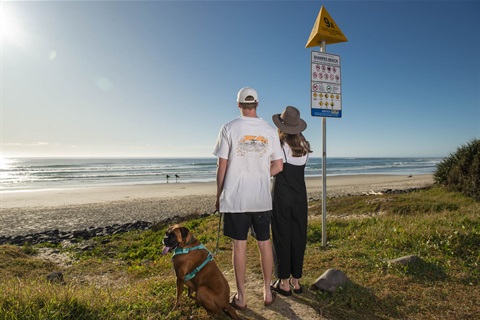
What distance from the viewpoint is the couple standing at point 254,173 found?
3424 mm

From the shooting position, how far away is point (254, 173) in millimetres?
3484

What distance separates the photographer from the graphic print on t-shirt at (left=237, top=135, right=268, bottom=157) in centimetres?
341

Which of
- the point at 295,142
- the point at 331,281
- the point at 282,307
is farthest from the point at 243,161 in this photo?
the point at 331,281

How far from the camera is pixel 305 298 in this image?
4.05 m

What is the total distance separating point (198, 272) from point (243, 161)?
4.14 ft

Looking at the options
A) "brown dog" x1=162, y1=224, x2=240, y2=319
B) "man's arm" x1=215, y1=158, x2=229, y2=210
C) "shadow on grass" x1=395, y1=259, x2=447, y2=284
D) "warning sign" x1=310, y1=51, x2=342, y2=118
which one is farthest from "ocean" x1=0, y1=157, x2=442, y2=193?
"brown dog" x1=162, y1=224, x2=240, y2=319

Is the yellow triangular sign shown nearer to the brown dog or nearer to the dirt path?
the dirt path

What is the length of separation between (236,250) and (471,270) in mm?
3807

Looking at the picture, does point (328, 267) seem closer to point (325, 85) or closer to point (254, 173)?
point (254, 173)

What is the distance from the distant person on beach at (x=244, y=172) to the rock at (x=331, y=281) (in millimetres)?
1221

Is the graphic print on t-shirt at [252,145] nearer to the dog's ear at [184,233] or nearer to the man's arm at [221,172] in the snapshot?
the man's arm at [221,172]

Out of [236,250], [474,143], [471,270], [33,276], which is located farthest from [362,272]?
[474,143]

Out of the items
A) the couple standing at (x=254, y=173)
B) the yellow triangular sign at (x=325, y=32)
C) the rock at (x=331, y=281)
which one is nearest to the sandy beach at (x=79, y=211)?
the yellow triangular sign at (x=325, y=32)

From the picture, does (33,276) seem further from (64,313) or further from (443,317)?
(443,317)
